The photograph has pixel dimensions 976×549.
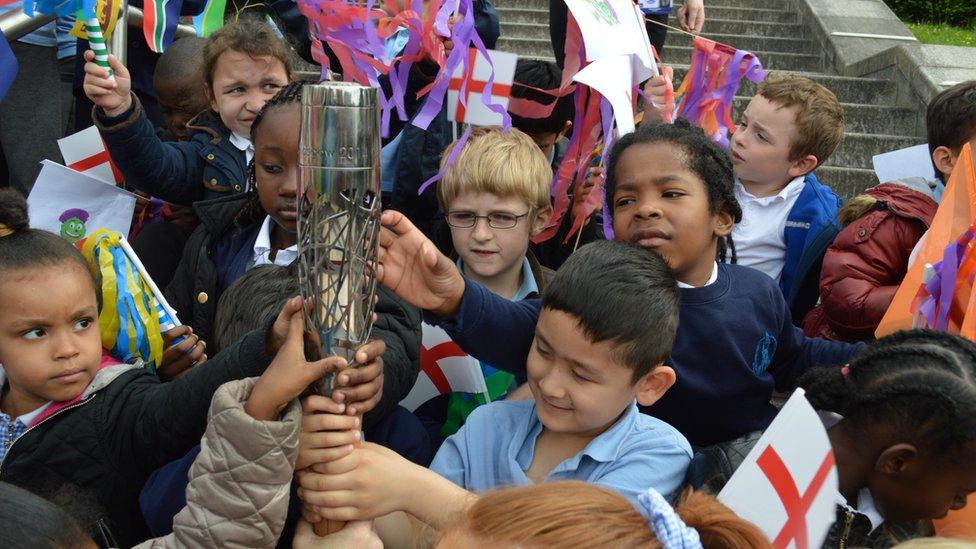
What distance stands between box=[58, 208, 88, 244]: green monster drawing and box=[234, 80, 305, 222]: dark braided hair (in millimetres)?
516

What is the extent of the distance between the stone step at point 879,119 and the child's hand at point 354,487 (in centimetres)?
642

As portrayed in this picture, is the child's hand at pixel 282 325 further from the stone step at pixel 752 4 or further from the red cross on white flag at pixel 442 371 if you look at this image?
the stone step at pixel 752 4

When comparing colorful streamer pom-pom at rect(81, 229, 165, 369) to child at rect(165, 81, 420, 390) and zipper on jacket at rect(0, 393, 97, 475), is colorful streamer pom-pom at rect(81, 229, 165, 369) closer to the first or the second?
zipper on jacket at rect(0, 393, 97, 475)

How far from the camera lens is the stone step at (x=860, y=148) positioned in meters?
6.84

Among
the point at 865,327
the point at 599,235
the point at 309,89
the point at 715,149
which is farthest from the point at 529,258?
the point at 309,89

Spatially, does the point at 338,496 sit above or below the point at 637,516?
below

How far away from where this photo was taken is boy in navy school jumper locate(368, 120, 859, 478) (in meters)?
2.25

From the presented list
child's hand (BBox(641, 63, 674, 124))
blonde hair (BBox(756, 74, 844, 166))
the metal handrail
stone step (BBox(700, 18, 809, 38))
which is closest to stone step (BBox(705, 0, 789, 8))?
stone step (BBox(700, 18, 809, 38))

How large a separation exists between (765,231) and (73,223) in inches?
85.7

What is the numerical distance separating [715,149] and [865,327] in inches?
33.5

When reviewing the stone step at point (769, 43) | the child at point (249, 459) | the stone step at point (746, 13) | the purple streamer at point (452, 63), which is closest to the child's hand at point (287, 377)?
the child at point (249, 459)

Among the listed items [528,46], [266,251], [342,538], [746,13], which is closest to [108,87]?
[266,251]

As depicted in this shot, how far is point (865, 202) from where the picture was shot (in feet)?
10.6

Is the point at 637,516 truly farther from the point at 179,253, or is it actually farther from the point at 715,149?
the point at 179,253
